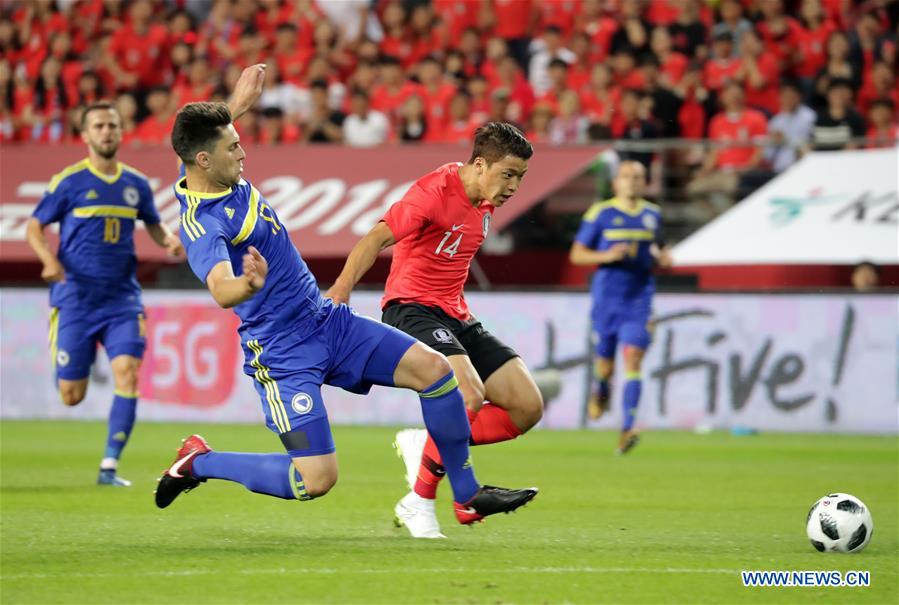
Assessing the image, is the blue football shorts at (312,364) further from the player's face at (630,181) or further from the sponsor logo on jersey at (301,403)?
the player's face at (630,181)

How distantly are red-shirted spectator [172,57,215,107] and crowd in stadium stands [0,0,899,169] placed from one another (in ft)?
0.12

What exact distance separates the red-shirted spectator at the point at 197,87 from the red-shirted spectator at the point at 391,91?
7.65 ft

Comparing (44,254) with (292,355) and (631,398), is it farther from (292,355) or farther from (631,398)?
(631,398)

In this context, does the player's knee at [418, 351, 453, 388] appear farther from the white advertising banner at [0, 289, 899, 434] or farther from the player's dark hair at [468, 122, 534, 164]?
the white advertising banner at [0, 289, 899, 434]

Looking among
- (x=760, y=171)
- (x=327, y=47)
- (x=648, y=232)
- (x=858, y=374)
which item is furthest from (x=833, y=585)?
(x=327, y=47)

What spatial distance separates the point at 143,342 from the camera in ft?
34.9

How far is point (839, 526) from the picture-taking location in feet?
23.3

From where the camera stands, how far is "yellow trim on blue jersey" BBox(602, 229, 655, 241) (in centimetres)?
1378

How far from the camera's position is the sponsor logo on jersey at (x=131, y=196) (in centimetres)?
1075

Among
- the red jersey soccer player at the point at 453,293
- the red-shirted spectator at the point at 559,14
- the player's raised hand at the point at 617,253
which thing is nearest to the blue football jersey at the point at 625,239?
the player's raised hand at the point at 617,253

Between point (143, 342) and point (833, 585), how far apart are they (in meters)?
5.89

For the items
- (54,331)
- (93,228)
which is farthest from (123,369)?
(93,228)

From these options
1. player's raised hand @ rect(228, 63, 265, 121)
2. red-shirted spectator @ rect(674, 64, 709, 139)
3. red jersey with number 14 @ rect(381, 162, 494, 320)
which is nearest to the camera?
red jersey with number 14 @ rect(381, 162, 494, 320)

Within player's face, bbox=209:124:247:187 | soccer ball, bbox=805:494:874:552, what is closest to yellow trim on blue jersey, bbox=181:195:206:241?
player's face, bbox=209:124:247:187
